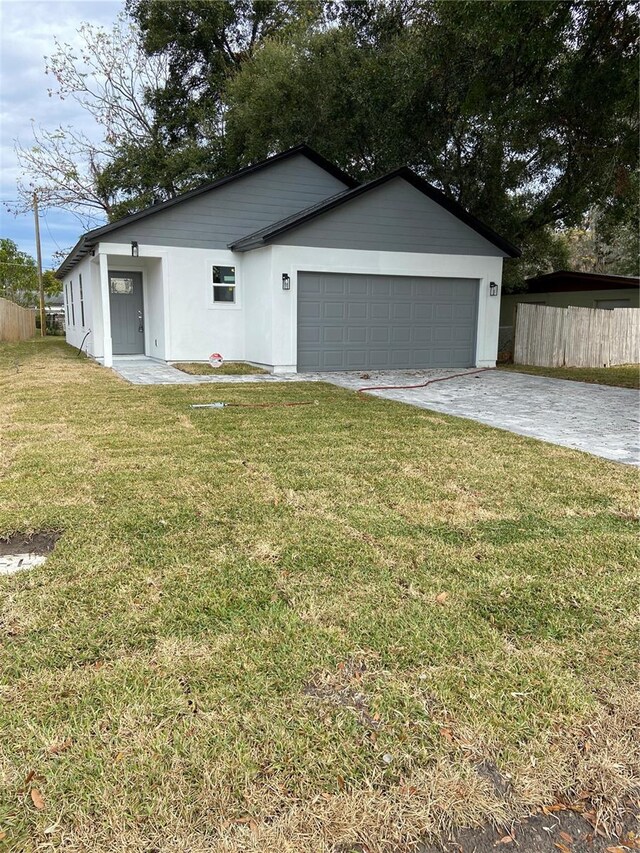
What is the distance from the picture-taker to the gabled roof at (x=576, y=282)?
736 inches

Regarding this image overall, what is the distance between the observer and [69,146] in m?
21.2

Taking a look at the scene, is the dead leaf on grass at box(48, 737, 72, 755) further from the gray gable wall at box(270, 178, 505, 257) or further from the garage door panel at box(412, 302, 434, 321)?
the garage door panel at box(412, 302, 434, 321)

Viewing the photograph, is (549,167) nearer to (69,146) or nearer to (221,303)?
(221,303)

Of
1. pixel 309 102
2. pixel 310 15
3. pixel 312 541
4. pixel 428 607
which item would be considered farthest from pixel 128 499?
pixel 310 15

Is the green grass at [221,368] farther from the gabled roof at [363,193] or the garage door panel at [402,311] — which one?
the garage door panel at [402,311]

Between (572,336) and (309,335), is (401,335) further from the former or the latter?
(572,336)

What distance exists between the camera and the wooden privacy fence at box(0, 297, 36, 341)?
20.5 metres

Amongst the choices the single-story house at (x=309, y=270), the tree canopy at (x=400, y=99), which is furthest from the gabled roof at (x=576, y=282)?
the single-story house at (x=309, y=270)

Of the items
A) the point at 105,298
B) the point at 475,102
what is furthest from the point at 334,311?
the point at 475,102

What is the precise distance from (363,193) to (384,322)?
9.02ft

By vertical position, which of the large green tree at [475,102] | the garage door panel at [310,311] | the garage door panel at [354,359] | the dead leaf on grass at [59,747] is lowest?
the dead leaf on grass at [59,747]

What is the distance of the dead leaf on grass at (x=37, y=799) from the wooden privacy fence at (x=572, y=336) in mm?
15651

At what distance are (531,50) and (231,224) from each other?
6.97 metres

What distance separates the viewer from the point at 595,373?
1364cm
